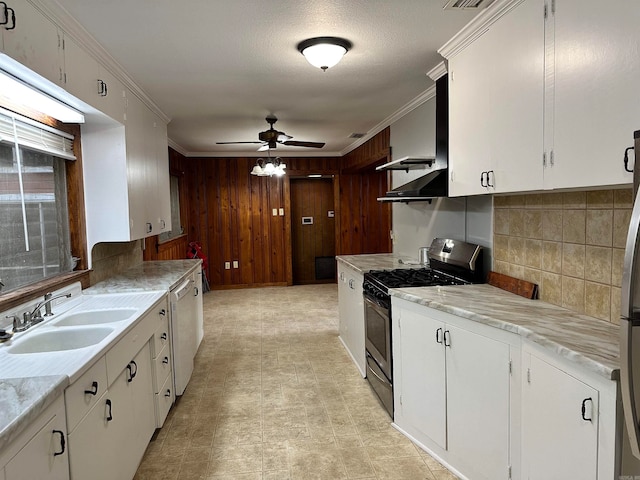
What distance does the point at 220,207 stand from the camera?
7238mm

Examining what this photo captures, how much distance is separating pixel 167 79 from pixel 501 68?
2.31 metres

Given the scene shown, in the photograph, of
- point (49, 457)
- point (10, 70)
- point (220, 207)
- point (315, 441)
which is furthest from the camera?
point (220, 207)

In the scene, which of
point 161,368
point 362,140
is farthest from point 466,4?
point 362,140

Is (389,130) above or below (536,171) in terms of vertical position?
above

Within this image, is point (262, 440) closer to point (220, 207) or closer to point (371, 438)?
point (371, 438)

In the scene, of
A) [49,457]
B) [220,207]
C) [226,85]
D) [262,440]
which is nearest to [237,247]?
[220,207]

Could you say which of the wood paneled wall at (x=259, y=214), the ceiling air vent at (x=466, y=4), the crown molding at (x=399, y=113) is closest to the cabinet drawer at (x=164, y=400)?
the ceiling air vent at (x=466, y=4)

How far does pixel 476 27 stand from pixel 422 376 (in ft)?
6.51

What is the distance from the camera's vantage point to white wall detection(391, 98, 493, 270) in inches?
115

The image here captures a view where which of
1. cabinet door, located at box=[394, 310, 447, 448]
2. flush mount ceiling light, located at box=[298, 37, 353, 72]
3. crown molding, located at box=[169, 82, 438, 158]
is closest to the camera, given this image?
cabinet door, located at box=[394, 310, 447, 448]

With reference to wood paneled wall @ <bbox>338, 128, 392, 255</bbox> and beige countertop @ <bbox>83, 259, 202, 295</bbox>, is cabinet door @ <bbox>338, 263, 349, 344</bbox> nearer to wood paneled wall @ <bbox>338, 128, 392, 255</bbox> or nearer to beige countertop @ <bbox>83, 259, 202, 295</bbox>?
beige countertop @ <bbox>83, 259, 202, 295</bbox>

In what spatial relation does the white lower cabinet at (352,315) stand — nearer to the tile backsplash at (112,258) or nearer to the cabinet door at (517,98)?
the cabinet door at (517,98)

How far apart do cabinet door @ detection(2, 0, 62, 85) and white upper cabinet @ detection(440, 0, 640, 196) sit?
7.02 feet

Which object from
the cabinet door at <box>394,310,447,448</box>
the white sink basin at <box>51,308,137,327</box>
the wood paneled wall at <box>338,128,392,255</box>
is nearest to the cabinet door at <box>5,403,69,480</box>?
the white sink basin at <box>51,308,137,327</box>
